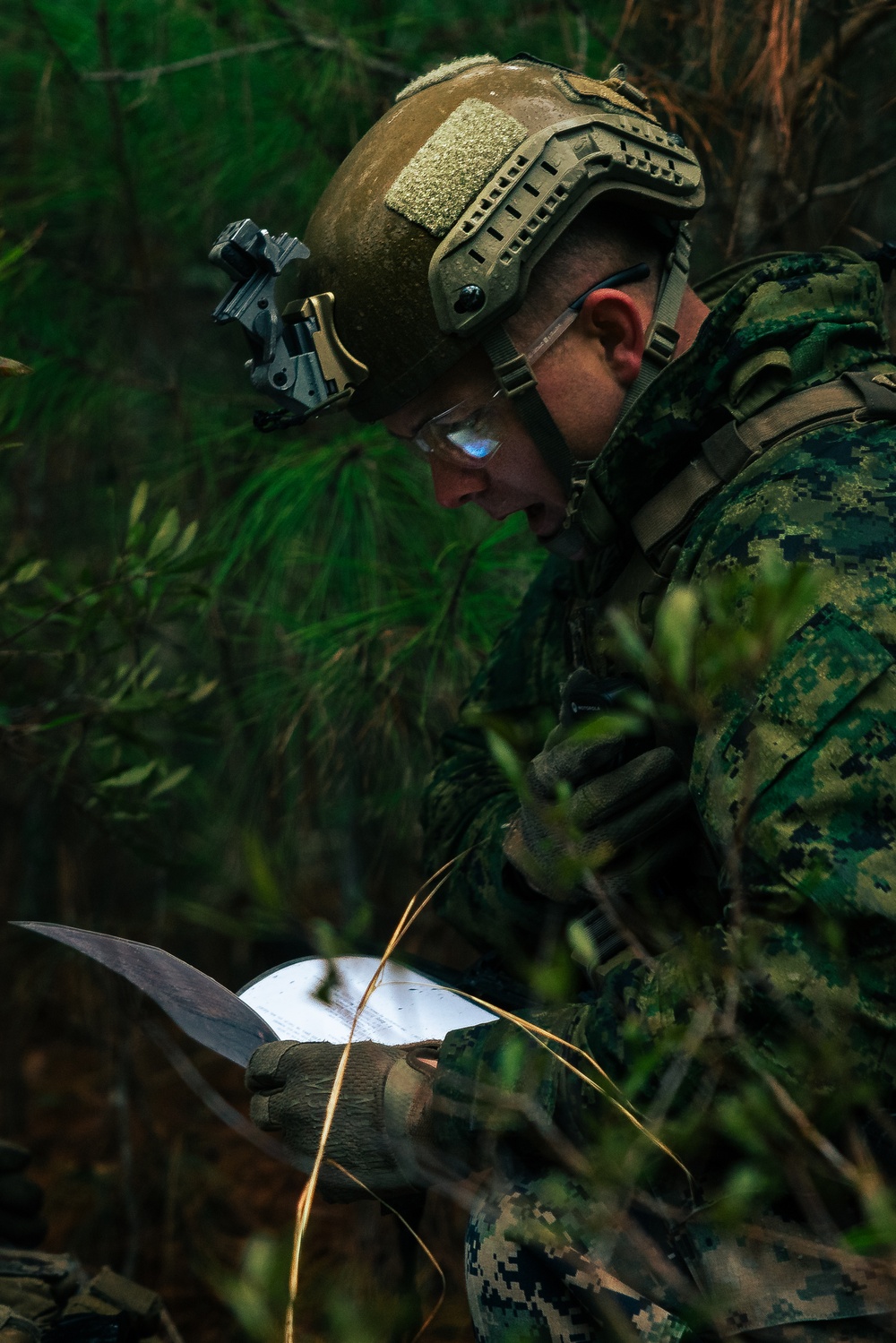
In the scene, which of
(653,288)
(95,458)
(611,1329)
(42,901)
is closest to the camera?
(611,1329)

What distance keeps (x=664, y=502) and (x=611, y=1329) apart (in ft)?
2.73

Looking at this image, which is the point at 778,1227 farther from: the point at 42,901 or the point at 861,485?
the point at 42,901

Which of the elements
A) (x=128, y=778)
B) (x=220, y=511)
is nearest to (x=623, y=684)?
(x=128, y=778)

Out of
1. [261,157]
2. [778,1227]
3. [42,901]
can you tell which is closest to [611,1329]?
[778,1227]

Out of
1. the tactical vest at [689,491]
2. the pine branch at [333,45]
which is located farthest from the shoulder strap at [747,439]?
the pine branch at [333,45]

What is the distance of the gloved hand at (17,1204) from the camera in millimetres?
2146

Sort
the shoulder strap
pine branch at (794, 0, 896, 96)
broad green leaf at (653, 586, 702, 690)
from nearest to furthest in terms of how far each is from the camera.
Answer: broad green leaf at (653, 586, 702, 690) < the shoulder strap < pine branch at (794, 0, 896, 96)

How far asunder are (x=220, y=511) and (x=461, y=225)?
1259 millimetres

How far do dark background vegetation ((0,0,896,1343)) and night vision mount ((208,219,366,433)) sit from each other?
0.46m

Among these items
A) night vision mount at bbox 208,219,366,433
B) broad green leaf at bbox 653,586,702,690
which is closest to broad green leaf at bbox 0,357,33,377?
night vision mount at bbox 208,219,366,433

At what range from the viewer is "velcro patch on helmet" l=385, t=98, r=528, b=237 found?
1497 millimetres

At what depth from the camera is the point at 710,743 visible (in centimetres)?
117

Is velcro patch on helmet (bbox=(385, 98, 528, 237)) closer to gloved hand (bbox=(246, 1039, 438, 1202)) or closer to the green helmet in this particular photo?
the green helmet

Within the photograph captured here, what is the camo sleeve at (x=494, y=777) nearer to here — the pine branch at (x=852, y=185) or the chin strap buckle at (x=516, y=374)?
the chin strap buckle at (x=516, y=374)
